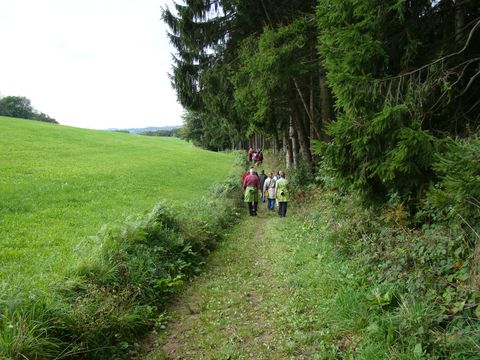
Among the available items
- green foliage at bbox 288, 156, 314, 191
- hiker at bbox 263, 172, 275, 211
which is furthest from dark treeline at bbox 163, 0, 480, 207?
green foliage at bbox 288, 156, 314, 191

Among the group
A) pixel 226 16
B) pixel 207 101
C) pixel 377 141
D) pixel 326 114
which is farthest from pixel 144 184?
pixel 377 141

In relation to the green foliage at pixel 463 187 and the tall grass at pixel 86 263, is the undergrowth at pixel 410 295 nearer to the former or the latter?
the green foliage at pixel 463 187

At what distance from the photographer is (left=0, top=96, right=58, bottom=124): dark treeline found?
3712 inches

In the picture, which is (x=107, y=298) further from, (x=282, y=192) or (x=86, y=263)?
(x=282, y=192)

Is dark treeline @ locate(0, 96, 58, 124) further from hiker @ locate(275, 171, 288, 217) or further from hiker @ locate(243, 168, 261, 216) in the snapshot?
hiker @ locate(275, 171, 288, 217)

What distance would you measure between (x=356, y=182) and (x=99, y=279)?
15.0 feet

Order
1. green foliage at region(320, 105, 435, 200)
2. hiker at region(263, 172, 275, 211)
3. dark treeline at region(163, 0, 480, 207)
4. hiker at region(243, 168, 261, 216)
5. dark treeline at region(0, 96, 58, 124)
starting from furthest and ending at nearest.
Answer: dark treeline at region(0, 96, 58, 124), hiker at region(263, 172, 275, 211), hiker at region(243, 168, 261, 216), dark treeline at region(163, 0, 480, 207), green foliage at region(320, 105, 435, 200)

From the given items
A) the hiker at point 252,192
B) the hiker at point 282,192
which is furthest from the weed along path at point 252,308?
the hiker at point 252,192

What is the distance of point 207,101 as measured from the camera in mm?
16141

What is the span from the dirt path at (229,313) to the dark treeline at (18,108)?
110637 millimetres

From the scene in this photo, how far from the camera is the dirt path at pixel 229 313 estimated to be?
4.12 metres

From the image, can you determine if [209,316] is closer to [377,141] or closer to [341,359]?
[341,359]

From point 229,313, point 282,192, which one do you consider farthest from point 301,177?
point 229,313

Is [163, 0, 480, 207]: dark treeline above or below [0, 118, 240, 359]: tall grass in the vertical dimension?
above
